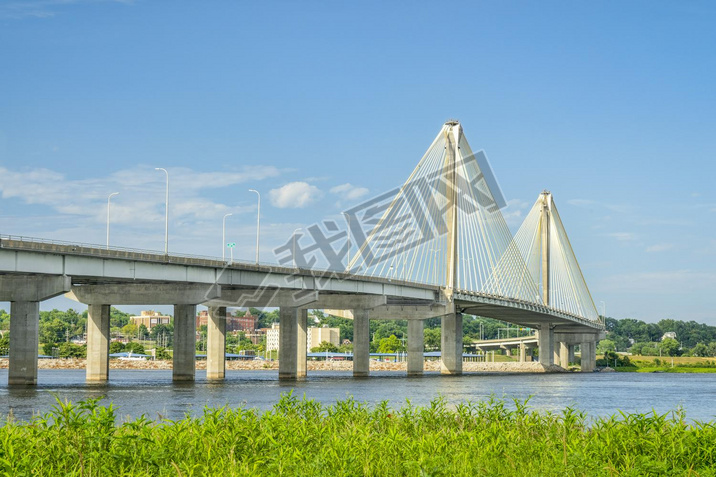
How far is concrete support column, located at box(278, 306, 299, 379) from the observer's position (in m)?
87.1

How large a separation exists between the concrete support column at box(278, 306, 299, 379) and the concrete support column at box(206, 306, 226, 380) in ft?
20.0

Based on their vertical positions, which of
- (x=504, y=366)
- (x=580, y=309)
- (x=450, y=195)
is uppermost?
(x=450, y=195)

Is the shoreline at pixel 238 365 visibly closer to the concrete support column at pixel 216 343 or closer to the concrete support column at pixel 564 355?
the concrete support column at pixel 564 355

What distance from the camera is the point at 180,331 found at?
8125 cm

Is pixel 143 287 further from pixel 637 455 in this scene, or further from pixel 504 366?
pixel 504 366

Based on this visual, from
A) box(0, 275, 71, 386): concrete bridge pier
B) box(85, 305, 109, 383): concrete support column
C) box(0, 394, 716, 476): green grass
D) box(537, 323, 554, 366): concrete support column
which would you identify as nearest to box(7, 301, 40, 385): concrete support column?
box(0, 275, 71, 386): concrete bridge pier

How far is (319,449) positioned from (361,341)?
8748 centimetres

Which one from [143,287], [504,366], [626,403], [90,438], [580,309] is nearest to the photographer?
[90,438]

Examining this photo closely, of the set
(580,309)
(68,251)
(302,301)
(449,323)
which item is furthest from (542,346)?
(68,251)

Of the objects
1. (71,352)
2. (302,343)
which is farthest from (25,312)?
(71,352)

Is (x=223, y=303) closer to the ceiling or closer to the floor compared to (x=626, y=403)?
closer to the ceiling

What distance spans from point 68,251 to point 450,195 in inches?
1963

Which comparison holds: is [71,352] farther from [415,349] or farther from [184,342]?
[184,342]

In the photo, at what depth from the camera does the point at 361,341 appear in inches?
4063
